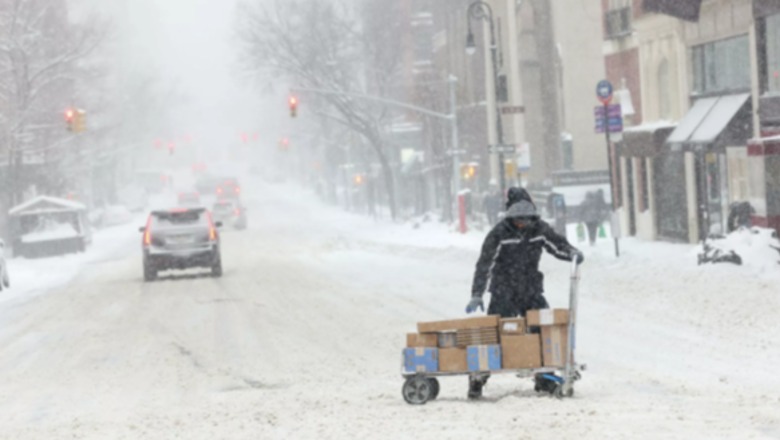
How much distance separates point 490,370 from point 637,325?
781 centimetres

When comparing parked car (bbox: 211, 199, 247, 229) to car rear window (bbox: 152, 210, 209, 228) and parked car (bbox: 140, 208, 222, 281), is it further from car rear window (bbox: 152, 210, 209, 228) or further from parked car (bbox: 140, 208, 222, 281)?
parked car (bbox: 140, 208, 222, 281)

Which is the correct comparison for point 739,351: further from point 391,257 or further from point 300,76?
point 300,76

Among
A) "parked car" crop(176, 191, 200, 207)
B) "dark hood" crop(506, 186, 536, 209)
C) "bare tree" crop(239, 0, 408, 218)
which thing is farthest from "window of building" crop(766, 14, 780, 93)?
"parked car" crop(176, 191, 200, 207)

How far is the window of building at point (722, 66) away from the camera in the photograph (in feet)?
110

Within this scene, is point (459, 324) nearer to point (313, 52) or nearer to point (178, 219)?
point (178, 219)

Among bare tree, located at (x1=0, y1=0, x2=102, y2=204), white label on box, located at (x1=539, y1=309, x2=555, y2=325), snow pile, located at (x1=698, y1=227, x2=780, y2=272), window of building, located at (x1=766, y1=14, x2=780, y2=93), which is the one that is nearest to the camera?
white label on box, located at (x1=539, y1=309, x2=555, y2=325)

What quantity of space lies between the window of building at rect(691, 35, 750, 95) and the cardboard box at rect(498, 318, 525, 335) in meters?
22.9

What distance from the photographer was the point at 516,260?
1195 cm

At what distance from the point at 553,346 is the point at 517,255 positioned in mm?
840

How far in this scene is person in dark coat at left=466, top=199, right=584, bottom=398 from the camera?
39.1 feet

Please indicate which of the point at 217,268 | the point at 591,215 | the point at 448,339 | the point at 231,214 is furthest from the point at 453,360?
the point at 231,214

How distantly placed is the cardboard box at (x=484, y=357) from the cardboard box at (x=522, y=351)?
66mm

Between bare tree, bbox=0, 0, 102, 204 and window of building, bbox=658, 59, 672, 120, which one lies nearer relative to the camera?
window of building, bbox=658, 59, 672, 120

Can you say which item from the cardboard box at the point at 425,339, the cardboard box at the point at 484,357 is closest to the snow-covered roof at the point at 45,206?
the cardboard box at the point at 425,339
